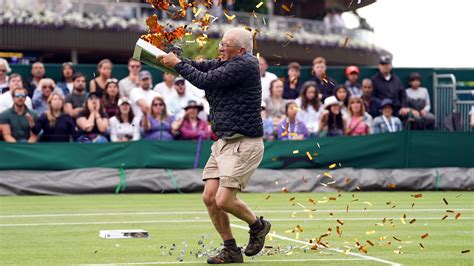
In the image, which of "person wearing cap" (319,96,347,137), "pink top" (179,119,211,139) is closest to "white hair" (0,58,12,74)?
"pink top" (179,119,211,139)

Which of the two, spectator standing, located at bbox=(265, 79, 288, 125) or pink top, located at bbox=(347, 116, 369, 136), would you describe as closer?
spectator standing, located at bbox=(265, 79, 288, 125)

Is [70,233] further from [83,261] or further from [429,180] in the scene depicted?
[429,180]

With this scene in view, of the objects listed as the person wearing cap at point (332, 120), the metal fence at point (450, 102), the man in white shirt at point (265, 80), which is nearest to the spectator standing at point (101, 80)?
the man in white shirt at point (265, 80)

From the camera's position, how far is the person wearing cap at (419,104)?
2378 centimetres

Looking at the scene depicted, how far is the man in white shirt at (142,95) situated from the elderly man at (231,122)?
11662mm

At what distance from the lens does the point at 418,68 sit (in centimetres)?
2533

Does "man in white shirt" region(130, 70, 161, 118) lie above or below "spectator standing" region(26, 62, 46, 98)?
below

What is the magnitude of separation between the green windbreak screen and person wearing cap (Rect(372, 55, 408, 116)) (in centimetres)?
128

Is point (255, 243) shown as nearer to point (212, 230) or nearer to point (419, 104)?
point (212, 230)

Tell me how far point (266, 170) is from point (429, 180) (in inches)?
137

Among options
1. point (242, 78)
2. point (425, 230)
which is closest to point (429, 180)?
point (425, 230)

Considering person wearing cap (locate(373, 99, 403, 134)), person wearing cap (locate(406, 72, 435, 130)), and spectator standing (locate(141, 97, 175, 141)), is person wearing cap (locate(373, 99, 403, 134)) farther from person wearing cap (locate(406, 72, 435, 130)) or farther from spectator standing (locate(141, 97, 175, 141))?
spectator standing (locate(141, 97, 175, 141))

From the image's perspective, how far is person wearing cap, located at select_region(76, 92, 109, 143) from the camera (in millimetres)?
21047

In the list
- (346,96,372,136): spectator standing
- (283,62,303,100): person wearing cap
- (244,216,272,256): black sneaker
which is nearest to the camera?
(244,216,272,256): black sneaker
